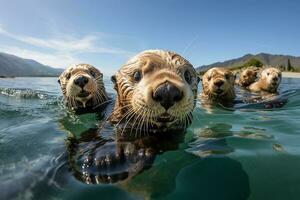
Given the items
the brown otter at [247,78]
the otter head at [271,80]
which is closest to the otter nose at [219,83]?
the otter head at [271,80]

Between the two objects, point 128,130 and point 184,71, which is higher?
point 184,71

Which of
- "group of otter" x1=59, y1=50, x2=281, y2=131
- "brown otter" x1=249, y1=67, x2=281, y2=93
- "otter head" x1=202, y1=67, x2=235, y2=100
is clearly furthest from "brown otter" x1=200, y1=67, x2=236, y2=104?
"group of otter" x1=59, y1=50, x2=281, y2=131

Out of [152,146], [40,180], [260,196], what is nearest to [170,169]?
[152,146]

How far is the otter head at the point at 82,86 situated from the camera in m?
8.69

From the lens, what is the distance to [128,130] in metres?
5.44

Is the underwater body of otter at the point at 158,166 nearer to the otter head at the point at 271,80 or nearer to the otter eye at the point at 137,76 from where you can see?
the otter eye at the point at 137,76

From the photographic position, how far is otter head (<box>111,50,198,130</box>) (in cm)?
445

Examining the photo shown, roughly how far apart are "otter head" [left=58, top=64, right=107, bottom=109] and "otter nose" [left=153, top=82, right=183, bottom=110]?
451 cm

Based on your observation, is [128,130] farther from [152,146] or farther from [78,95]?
[78,95]

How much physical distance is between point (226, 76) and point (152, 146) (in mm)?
6960

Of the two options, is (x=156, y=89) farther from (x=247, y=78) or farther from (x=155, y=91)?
(x=247, y=78)

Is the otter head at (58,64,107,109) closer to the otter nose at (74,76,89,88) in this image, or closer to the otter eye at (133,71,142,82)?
the otter nose at (74,76,89,88)

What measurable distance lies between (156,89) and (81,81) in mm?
4560

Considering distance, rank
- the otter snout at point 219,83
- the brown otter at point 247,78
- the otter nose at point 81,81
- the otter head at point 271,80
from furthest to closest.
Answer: the brown otter at point 247,78 → the otter head at point 271,80 → the otter snout at point 219,83 → the otter nose at point 81,81
